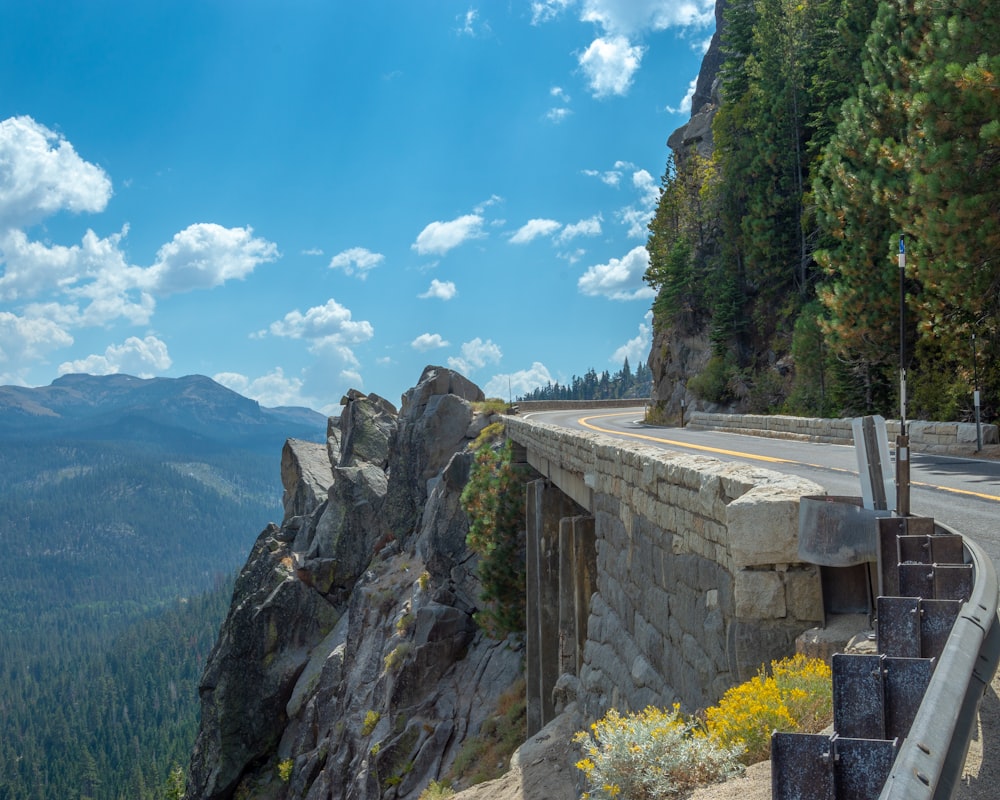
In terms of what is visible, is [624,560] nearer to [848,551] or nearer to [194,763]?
[848,551]

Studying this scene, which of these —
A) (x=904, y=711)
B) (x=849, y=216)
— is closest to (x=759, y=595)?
(x=904, y=711)

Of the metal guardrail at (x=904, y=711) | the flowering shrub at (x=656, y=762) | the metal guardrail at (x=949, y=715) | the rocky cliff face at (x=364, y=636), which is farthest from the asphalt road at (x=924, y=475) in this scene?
the rocky cliff face at (x=364, y=636)

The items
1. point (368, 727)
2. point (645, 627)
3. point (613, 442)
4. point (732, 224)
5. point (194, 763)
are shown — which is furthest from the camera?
point (194, 763)

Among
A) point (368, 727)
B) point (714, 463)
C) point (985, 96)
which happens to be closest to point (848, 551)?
point (714, 463)

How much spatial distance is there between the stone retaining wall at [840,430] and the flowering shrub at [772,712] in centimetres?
978

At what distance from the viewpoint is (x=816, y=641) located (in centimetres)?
531

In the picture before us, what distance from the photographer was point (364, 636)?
1281 inches

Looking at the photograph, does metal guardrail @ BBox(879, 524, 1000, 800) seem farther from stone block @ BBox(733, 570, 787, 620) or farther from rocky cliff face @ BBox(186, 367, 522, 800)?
rocky cliff face @ BBox(186, 367, 522, 800)

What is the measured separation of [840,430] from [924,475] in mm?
6889

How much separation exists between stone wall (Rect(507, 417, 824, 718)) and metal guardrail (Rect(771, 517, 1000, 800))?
1691 millimetres

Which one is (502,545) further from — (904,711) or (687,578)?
(904,711)

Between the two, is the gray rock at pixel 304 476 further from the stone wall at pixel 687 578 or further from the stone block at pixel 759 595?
the stone block at pixel 759 595

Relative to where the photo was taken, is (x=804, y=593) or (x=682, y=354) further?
(x=682, y=354)

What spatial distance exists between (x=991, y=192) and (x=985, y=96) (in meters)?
1.80
